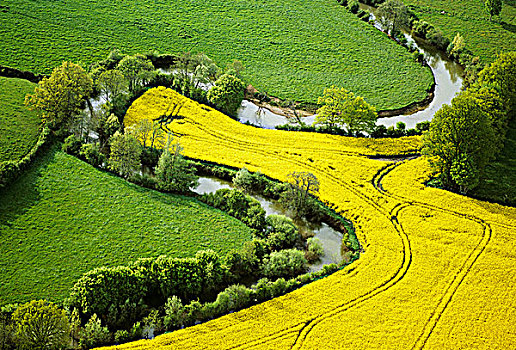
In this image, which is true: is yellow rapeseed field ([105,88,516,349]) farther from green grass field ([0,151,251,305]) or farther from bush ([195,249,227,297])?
green grass field ([0,151,251,305])

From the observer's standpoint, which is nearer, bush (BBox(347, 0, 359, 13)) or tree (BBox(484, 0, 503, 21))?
tree (BBox(484, 0, 503, 21))

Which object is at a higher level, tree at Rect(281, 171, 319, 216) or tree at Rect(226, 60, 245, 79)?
tree at Rect(226, 60, 245, 79)

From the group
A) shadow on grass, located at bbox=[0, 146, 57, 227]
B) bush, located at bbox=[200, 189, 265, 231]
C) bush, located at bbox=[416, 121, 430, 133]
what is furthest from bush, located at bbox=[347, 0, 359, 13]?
shadow on grass, located at bbox=[0, 146, 57, 227]

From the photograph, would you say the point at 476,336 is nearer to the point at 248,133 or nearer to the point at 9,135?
the point at 248,133

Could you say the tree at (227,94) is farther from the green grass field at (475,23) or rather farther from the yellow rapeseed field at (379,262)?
the green grass field at (475,23)

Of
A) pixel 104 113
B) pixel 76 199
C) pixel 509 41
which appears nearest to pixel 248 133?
pixel 104 113
